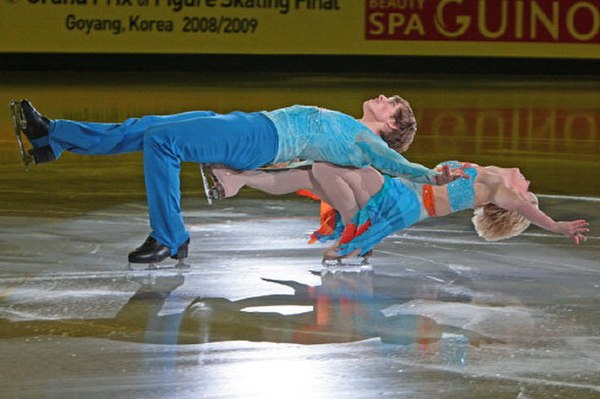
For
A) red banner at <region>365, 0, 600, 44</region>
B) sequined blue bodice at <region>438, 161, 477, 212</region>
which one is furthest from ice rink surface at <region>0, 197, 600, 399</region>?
red banner at <region>365, 0, 600, 44</region>

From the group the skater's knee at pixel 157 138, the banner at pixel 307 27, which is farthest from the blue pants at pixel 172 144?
the banner at pixel 307 27

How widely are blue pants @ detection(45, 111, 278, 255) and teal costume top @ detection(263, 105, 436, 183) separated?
6cm

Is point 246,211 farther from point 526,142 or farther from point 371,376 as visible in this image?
point 526,142

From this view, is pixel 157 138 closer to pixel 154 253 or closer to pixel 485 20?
pixel 154 253

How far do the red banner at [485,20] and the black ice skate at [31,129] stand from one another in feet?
52.2

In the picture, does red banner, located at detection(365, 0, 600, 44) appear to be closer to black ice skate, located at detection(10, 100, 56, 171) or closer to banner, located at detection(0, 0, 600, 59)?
banner, located at detection(0, 0, 600, 59)

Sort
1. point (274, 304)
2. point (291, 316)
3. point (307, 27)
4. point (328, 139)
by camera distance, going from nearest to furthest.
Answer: point (291, 316) < point (274, 304) < point (328, 139) < point (307, 27)

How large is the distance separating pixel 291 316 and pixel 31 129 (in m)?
1.54

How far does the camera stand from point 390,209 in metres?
6.06

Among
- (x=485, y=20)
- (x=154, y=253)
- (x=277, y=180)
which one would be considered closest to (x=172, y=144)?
(x=154, y=253)

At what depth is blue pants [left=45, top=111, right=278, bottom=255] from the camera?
18.7 ft

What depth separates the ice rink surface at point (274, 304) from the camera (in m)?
4.21

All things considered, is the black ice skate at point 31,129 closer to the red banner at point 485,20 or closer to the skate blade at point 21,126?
the skate blade at point 21,126

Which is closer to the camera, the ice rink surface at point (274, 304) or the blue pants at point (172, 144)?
the ice rink surface at point (274, 304)
